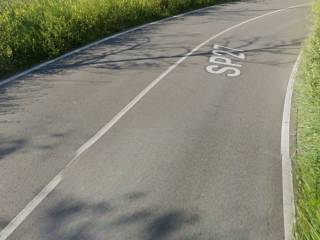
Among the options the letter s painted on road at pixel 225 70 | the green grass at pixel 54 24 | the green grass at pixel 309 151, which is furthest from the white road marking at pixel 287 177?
the green grass at pixel 54 24

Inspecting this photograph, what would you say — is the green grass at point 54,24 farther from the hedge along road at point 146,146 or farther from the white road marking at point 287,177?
the white road marking at point 287,177

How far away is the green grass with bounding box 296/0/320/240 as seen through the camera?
15.5ft

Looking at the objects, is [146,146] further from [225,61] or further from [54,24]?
[54,24]

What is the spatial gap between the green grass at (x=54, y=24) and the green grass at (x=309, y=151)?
23.3 ft

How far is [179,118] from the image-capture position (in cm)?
789

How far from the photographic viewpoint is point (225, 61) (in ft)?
38.0

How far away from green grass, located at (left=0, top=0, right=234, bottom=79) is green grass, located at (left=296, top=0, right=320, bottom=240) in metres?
7.10

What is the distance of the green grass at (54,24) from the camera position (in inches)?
430

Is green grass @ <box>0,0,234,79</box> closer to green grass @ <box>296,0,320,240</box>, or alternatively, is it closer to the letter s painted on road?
the letter s painted on road

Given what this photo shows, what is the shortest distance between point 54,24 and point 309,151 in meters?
9.12

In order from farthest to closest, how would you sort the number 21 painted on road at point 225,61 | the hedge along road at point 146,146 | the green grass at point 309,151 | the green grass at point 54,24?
1. the green grass at point 54,24
2. the number 21 painted on road at point 225,61
3. the hedge along road at point 146,146
4. the green grass at point 309,151

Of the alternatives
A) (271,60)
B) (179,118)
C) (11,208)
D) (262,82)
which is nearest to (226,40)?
(271,60)

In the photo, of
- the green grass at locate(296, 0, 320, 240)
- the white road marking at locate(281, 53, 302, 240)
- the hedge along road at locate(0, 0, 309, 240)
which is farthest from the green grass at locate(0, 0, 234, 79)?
the green grass at locate(296, 0, 320, 240)

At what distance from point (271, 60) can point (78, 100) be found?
637 centimetres
